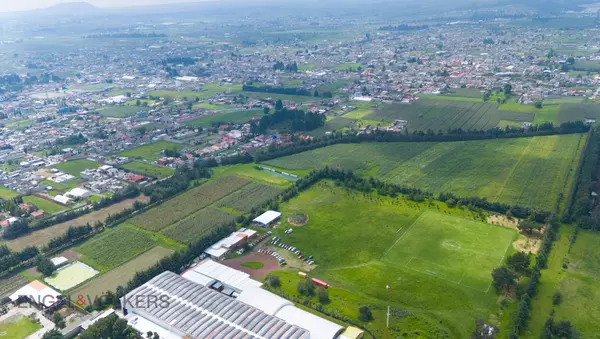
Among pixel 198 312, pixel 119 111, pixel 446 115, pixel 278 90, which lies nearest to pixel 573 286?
pixel 198 312

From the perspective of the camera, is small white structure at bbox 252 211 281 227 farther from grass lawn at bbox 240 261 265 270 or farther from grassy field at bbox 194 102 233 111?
grassy field at bbox 194 102 233 111

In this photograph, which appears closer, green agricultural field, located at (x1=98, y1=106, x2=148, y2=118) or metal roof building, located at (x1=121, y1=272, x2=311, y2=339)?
metal roof building, located at (x1=121, y1=272, x2=311, y2=339)

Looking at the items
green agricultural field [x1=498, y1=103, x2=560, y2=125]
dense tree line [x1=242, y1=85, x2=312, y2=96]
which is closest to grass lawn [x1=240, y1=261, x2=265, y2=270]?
green agricultural field [x1=498, y1=103, x2=560, y2=125]

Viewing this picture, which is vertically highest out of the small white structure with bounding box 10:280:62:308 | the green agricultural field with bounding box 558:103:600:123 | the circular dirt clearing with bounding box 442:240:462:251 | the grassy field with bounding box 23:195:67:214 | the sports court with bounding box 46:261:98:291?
the green agricultural field with bounding box 558:103:600:123

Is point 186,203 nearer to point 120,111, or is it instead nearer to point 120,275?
point 120,275

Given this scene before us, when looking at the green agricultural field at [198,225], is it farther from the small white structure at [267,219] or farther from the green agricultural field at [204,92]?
the green agricultural field at [204,92]

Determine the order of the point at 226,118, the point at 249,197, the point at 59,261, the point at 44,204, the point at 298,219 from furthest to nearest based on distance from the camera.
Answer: the point at 226,118, the point at 249,197, the point at 44,204, the point at 298,219, the point at 59,261

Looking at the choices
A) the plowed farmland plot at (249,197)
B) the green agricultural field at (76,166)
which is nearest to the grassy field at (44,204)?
the green agricultural field at (76,166)

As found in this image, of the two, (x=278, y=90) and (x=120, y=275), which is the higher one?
(x=278, y=90)
